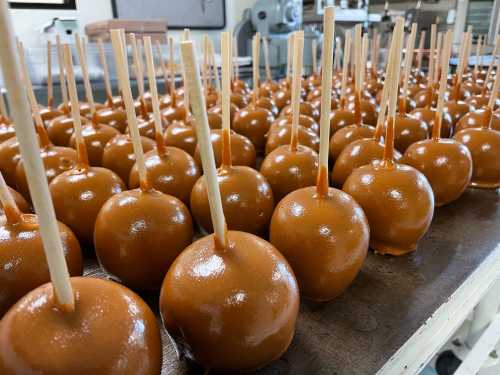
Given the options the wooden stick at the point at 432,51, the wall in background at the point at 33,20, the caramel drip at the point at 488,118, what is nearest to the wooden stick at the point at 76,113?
the caramel drip at the point at 488,118

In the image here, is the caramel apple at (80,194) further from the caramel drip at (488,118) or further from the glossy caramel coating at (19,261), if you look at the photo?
the caramel drip at (488,118)

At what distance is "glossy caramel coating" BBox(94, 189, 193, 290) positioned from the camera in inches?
24.1

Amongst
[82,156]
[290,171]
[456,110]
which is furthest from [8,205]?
[456,110]

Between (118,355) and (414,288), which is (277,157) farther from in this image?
(118,355)

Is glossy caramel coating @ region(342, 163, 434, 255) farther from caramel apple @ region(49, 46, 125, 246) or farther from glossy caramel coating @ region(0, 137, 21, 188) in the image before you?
glossy caramel coating @ region(0, 137, 21, 188)

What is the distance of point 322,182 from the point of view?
0.61 metres

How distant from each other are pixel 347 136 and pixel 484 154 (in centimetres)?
34

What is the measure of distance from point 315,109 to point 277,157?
2.49 feet

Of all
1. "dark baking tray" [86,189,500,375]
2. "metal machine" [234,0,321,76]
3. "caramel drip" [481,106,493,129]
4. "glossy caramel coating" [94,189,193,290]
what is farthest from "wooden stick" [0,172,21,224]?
"metal machine" [234,0,321,76]

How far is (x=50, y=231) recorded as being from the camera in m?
0.33

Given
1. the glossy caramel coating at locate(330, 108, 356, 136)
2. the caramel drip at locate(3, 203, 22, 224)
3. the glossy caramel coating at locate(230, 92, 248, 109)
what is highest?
the caramel drip at locate(3, 203, 22, 224)

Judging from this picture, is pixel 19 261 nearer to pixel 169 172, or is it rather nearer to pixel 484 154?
pixel 169 172

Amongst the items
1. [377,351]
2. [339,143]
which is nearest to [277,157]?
[339,143]

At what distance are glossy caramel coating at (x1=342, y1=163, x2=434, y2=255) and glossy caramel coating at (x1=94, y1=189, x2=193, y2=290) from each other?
32cm
